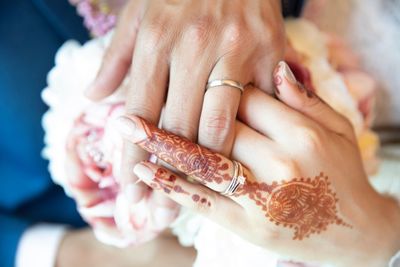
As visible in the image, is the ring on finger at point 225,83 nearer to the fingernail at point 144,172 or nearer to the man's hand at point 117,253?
Result: the fingernail at point 144,172

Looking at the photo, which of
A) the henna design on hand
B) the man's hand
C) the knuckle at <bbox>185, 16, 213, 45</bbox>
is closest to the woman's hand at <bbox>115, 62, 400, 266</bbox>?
the henna design on hand

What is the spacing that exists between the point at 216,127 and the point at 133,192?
0.57 feet

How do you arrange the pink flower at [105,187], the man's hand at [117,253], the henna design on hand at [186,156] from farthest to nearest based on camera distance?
1. the man's hand at [117,253]
2. the pink flower at [105,187]
3. the henna design on hand at [186,156]

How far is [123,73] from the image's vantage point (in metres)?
0.77

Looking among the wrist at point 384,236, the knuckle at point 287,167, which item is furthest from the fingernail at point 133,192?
the wrist at point 384,236

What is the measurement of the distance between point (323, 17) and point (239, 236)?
0.53 meters

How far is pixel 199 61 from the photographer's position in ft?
2.19

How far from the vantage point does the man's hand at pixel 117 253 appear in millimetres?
976

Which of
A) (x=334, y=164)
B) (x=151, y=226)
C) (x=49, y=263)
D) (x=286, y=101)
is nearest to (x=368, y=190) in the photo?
(x=334, y=164)

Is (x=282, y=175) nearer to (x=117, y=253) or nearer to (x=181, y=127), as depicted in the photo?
(x=181, y=127)

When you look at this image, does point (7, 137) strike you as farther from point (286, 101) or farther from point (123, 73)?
point (286, 101)

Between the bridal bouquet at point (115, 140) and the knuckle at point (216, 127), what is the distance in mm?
155

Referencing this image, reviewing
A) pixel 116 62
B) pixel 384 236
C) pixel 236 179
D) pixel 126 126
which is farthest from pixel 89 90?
pixel 384 236

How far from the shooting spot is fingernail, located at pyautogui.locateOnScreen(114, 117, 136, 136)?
0.63 metres
